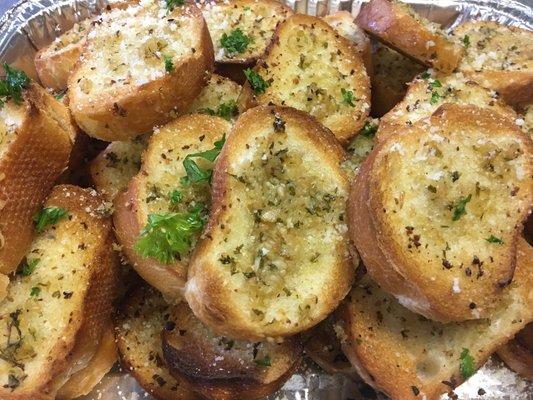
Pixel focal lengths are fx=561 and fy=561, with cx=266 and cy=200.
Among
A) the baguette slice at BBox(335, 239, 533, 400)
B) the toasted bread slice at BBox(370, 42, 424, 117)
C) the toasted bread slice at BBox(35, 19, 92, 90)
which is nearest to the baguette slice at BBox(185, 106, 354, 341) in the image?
the baguette slice at BBox(335, 239, 533, 400)

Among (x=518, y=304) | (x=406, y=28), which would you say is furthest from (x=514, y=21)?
(x=518, y=304)

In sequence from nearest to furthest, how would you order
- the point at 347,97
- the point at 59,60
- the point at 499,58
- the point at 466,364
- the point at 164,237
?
the point at 164,237
the point at 466,364
the point at 347,97
the point at 59,60
the point at 499,58

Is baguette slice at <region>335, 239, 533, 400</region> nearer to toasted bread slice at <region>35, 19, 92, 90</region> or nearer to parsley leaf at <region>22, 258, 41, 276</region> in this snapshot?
parsley leaf at <region>22, 258, 41, 276</region>

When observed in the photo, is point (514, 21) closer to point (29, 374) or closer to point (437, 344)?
point (437, 344)

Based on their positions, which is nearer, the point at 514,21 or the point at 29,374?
the point at 29,374

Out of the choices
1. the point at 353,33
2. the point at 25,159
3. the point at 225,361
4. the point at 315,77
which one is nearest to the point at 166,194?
the point at 25,159

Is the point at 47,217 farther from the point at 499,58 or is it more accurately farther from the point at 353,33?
the point at 499,58
